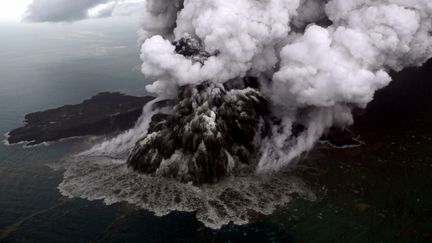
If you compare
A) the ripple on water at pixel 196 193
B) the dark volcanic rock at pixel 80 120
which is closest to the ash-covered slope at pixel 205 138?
the ripple on water at pixel 196 193

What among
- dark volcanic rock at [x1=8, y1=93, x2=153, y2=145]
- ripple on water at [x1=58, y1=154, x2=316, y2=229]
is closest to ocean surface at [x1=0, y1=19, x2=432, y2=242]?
ripple on water at [x1=58, y1=154, x2=316, y2=229]

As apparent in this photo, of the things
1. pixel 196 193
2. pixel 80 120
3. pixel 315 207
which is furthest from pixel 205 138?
pixel 80 120

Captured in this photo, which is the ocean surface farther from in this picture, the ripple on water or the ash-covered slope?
the ash-covered slope

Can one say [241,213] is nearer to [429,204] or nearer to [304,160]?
[304,160]

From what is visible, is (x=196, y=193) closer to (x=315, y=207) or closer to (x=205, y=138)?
(x=205, y=138)

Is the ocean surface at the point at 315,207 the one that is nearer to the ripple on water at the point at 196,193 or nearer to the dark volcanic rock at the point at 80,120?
the ripple on water at the point at 196,193
